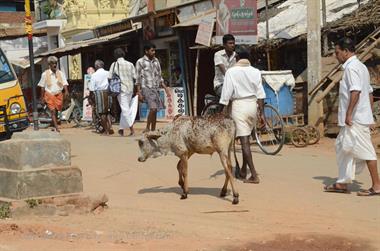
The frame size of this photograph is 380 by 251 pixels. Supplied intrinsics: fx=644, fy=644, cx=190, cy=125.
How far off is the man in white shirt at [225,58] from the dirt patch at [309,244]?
3781 mm

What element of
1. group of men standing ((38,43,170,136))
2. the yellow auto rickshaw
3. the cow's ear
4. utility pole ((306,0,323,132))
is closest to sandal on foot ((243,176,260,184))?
the cow's ear

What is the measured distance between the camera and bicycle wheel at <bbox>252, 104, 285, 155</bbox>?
1100cm

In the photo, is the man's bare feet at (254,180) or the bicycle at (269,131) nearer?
the man's bare feet at (254,180)

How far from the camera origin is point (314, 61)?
40.2 ft

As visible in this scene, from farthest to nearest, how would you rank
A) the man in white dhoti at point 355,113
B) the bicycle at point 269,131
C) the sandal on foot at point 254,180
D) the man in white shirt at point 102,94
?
the man in white shirt at point 102,94 < the bicycle at point 269,131 < the sandal on foot at point 254,180 < the man in white dhoti at point 355,113

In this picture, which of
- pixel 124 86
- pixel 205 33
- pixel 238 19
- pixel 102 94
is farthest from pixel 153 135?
pixel 102 94

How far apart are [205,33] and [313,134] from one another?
367 centimetres

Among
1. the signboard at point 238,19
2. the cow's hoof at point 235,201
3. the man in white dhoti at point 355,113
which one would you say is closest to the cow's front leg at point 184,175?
the cow's hoof at point 235,201

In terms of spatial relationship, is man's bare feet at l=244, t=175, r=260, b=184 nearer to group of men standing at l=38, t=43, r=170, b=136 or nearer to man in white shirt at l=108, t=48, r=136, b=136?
group of men standing at l=38, t=43, r=170, b=136

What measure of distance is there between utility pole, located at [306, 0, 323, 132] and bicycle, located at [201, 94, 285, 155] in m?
1.26

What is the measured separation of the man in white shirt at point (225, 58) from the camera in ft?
29.7

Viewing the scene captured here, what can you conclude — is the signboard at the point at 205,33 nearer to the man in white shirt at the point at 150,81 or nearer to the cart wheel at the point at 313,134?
the man in white shirt at the point at 150,81

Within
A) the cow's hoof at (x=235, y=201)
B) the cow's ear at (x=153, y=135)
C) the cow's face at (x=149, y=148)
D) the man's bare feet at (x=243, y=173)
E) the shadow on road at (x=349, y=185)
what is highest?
the cow's ear at (x=153, y=135)

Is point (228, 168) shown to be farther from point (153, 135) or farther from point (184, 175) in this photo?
point (153, 135)
